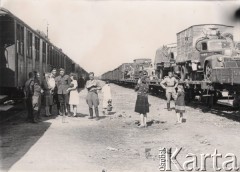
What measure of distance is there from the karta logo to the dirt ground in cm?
9

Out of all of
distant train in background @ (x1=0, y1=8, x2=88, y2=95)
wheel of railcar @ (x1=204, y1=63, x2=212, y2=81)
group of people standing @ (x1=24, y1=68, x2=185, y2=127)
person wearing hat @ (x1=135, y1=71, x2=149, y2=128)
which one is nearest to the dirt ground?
group of people standing @ (x1=24, y1=68, x2=185, y2=127)

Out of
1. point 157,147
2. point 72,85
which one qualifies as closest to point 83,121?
point 72,85


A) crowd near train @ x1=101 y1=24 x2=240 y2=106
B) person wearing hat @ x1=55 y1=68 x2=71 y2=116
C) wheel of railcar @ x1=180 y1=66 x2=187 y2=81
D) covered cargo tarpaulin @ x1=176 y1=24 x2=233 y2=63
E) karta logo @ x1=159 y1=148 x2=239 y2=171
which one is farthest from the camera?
wheel of railcar @ x1=180 y1=66 x2=187 y2=81

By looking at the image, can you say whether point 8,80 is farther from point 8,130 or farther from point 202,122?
point 202,122

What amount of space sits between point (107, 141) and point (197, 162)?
2.88m

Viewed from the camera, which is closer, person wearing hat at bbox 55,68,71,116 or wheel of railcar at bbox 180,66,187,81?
person wearing hat at bbox 55,68,71,116

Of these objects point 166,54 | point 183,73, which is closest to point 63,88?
point 183,73

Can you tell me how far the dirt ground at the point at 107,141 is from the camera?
23.0 feet

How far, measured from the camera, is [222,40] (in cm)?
1862

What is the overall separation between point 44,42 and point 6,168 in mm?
13316

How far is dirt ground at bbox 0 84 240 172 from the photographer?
7023 mm

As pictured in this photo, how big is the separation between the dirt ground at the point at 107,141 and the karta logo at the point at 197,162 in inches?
3.6

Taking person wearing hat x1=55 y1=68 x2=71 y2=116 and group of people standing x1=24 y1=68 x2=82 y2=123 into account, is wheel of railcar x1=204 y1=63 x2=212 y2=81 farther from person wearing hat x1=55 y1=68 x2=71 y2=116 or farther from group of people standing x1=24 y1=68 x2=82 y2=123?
person wearing hat x1=55 y1=68 x2=71 y2=116

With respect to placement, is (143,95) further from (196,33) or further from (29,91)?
(196,33)
